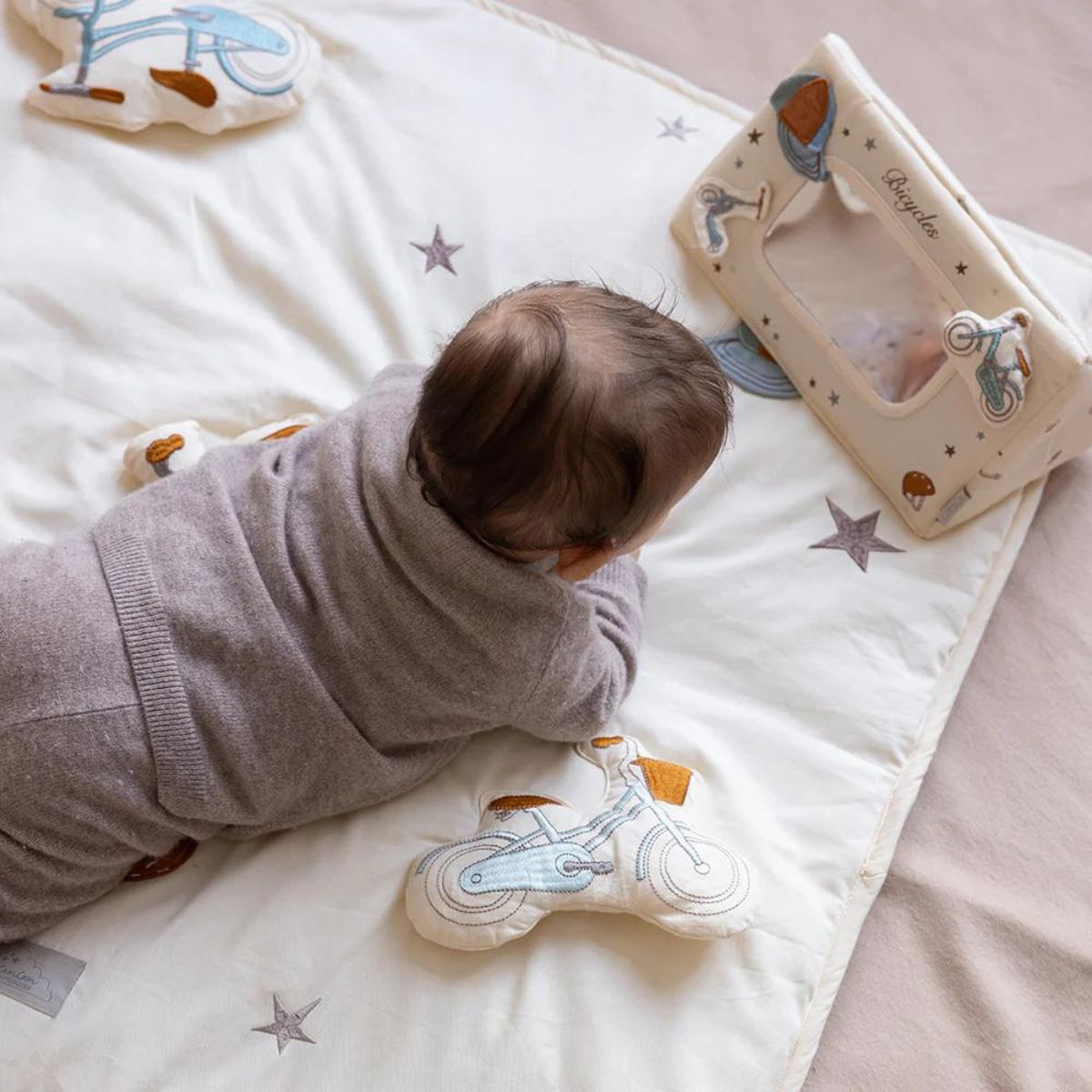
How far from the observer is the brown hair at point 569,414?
2.18ft

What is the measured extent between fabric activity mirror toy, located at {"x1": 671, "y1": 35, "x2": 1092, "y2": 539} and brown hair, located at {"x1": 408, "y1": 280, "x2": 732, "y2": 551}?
1.19 ft

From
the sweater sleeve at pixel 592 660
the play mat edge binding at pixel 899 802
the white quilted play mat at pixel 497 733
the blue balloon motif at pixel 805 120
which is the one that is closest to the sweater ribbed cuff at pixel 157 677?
the white quilted play mat at pixel 497 733

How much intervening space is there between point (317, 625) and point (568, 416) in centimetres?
26

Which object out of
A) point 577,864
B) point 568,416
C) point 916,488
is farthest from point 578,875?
point 916,488

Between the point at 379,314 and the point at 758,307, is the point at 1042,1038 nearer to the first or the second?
the point at 758,307

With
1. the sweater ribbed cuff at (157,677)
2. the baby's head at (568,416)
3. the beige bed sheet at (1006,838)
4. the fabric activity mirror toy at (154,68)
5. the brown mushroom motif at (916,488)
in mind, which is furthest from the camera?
the fabric activity mirror toy at (154,68)

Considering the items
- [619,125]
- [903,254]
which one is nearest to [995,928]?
[903,254]

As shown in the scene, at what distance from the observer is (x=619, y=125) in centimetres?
128

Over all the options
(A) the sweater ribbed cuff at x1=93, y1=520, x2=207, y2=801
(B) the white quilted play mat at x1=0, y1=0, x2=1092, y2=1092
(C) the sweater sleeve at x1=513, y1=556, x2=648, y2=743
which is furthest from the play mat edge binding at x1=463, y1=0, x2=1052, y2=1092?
(A) the sweater ribbed cuff at x1=93, y1=520, x2=207, y2=801

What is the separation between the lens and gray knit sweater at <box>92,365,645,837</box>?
2.55ft

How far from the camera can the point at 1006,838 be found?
982 mm

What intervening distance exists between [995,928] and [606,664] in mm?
388

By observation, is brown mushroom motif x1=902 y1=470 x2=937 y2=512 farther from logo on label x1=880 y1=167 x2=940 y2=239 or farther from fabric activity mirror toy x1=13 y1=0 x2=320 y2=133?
fabric activity mirror toy x1=13 y1=0 x2=320 y2=133

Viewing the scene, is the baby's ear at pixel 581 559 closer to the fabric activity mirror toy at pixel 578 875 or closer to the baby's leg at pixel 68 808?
the fabric activity mirror toy at pixel 578 875
